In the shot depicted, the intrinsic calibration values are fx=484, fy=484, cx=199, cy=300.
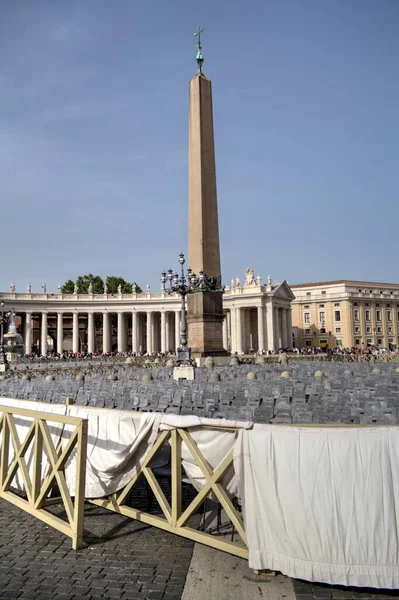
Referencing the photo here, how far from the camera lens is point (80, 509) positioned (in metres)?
5.27

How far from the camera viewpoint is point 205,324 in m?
26.9

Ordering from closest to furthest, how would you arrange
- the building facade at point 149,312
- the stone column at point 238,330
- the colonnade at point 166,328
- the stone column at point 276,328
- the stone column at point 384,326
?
the building facade at point 149,312
the colonnade at point 166,328
the stone column at point 276,328
the stone column at point 238,330
the stone column at point 384,326

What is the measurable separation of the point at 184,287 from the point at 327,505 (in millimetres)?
19070

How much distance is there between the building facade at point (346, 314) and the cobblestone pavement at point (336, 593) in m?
90.4

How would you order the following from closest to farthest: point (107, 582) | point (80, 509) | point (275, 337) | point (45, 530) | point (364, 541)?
point (364, 541) → point (107, 582) → point (80, 509) → point (45, 530) → point (275, 337)

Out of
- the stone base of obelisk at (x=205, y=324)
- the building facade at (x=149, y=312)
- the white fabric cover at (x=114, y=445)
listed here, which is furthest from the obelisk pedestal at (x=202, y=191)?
the building facade at (x=149, y=312)

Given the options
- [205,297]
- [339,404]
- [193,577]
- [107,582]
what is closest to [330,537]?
[193,577]

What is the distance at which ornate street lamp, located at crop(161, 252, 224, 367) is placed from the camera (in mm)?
20450

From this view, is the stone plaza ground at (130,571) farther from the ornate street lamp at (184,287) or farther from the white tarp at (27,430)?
the ornate street lamp at (184,287)

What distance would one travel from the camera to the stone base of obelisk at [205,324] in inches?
1050

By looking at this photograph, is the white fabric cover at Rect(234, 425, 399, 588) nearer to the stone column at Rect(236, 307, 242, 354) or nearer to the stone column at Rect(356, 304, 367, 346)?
the stone column at Rect(236, 307, 242, 354)

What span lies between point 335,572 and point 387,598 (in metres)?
0.49

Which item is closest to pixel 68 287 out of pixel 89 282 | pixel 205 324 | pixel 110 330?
pixel 89 282

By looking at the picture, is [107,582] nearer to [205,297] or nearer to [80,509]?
[80,509]
